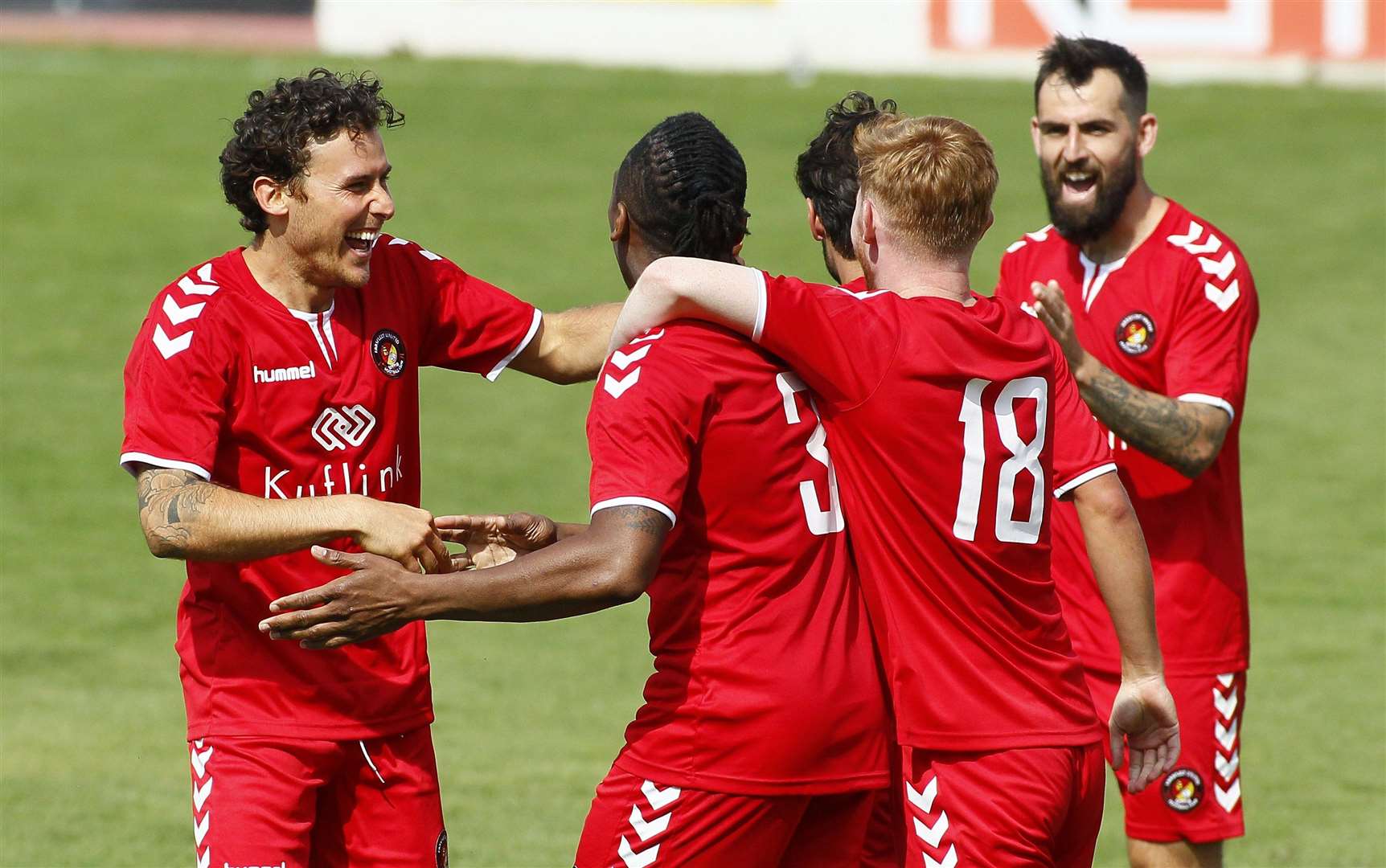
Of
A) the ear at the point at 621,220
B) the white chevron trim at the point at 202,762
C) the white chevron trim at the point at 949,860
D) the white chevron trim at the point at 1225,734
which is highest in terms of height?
the ear at the point at 621,220

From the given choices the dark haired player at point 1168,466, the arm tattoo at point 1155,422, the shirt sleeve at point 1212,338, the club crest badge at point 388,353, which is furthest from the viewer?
the dark haired player at point 1168,466

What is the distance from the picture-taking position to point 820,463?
413 cm

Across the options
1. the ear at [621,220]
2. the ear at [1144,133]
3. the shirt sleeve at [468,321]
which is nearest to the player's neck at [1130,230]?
the ear at [1144,133]

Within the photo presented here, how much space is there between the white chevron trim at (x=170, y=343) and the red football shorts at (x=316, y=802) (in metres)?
1.05

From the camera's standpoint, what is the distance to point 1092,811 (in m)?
4.22

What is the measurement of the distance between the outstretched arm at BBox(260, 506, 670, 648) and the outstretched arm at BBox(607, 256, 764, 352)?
488mm

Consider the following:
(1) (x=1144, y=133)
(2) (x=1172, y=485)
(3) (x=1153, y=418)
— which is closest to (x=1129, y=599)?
(3) (x=1153, y=418)

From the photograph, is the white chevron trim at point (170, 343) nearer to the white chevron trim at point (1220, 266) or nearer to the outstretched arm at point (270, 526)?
the outstretched arm at point (270, 526)

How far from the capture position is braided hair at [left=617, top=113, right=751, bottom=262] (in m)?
4.34

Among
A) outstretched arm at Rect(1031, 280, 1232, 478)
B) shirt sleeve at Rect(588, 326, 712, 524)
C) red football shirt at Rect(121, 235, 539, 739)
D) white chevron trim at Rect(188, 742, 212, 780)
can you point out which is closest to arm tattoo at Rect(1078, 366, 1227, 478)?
outstretched arm at Rect(1031, 280, 1232, 478)

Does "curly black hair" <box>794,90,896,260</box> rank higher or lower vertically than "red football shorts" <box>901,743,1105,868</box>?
higher

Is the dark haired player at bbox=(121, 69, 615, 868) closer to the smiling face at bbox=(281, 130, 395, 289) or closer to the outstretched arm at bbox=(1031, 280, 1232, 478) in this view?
the smiling face at bbox=(281, 130, 395, 289)

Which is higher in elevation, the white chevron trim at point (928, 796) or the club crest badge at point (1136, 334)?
the club crest badge at point (1136, 334)

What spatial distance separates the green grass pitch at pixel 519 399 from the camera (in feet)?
29.6
